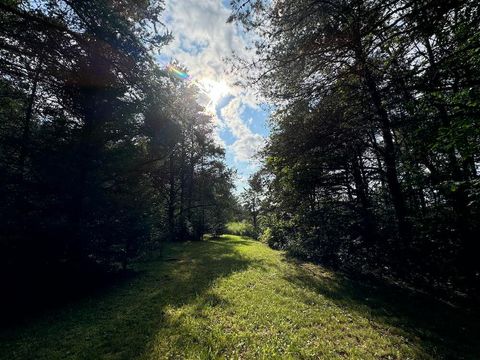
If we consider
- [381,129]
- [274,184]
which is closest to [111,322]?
[274,184]

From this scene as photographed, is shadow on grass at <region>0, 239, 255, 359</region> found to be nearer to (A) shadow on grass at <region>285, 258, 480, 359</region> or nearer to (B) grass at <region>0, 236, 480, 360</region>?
(B) grass at <region>0, 236, 480, 360</region>

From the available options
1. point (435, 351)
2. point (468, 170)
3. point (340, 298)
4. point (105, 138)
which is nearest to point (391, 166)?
point (468, 170)

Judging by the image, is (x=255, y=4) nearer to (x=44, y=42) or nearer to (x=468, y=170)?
(x=44, y=42)

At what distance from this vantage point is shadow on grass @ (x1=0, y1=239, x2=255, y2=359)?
5977mm

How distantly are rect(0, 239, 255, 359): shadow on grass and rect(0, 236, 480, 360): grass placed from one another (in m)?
0.03

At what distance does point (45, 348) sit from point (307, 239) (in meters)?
12.8

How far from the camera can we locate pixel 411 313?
8680 millimetres

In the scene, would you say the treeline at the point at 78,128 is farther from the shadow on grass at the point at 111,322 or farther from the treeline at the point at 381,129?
the treeline at the point at 381,129


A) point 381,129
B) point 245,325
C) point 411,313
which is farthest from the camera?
point 381,129

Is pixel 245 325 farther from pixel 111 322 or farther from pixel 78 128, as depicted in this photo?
pixel 78 128

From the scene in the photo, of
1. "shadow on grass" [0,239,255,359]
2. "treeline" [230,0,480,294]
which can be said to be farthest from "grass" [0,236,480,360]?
"treeline" [230,0,480,294]

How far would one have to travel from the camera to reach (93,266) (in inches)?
453

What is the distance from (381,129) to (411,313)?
22.2 ft

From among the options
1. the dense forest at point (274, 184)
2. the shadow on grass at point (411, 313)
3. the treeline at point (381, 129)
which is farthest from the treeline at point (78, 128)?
the shadow on grass at point (411, 313)
